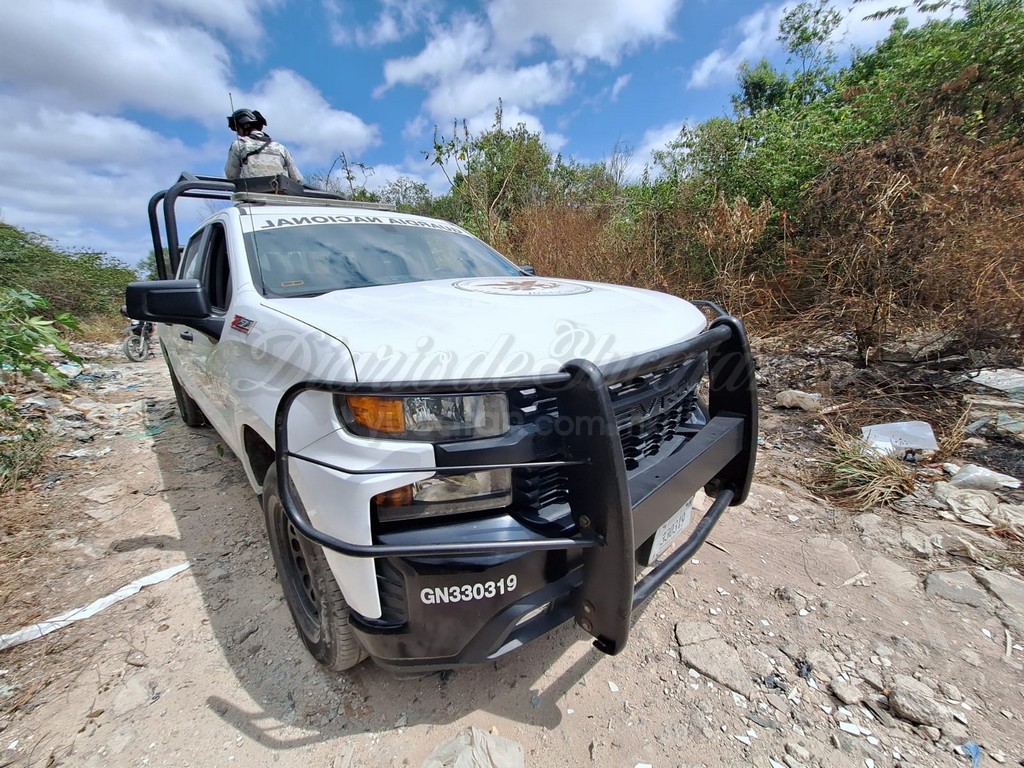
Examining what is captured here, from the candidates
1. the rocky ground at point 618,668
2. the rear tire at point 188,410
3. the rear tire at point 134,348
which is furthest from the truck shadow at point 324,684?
the rear tire at point 134,348

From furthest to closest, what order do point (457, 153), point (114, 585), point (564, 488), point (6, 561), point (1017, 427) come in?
point (457, 153)
point (1017, 427)
point (6, 561)
point (114, 585)
point (564, 488)

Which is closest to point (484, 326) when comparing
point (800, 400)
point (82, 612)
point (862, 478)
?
point (82, 612)

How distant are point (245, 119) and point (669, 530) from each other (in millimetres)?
5208

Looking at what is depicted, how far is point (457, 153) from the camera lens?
8.70m

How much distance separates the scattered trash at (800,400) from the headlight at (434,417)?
3623 millimetres

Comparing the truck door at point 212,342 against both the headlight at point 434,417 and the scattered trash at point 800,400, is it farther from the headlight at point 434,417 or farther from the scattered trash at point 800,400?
the scattered trash at point 800,400

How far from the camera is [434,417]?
129 centimetres

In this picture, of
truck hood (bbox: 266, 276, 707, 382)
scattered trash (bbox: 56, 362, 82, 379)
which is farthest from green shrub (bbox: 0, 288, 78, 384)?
scattered trash (bbox: 56, 362, 82, 379)

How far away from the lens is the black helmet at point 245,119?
14.7 feet

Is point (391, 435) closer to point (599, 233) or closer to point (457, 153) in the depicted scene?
point (599, 233)

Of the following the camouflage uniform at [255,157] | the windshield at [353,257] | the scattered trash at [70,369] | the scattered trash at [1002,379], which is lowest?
the scattered trash at [70,369]

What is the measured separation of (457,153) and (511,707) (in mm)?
8970

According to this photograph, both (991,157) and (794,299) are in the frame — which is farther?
(794,299)

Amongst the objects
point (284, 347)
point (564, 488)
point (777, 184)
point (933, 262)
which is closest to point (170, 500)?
point (284, 347)
